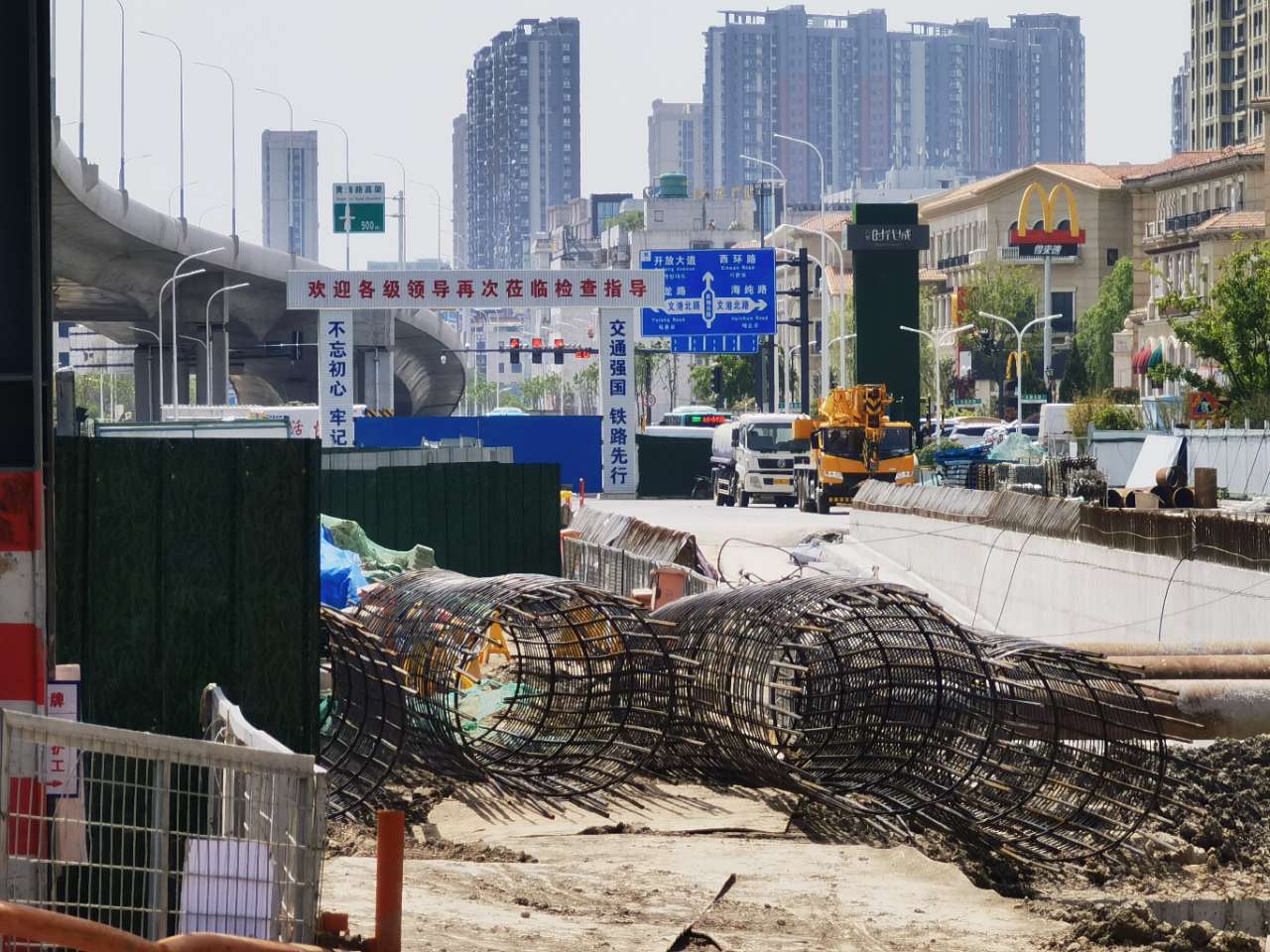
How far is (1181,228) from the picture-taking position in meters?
109

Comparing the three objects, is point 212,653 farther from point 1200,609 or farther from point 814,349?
point 814,349

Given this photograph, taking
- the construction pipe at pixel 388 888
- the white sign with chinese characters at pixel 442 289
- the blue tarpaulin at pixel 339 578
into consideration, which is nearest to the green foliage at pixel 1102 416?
the white sign with chinese characters at pixel 442 289

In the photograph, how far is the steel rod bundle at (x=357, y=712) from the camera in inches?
430

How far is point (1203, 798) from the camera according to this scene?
12383 millimetres

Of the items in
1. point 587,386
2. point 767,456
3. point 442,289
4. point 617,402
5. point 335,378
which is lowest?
point 767,456

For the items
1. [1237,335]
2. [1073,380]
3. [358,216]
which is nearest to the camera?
[1237,335]

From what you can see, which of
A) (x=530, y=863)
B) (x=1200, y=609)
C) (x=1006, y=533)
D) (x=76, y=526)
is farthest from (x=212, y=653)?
(x=1006, y=533)

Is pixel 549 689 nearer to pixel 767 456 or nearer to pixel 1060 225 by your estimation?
pixel 767 456

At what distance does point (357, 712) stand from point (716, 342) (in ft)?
155

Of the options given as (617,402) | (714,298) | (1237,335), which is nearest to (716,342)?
(714,298)

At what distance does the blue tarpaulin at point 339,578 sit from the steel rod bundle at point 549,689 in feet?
16.9

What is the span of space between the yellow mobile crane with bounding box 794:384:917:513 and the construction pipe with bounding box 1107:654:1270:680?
33.6 metres

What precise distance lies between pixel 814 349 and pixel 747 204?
2350 inches

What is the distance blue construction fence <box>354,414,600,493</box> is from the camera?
53656mm
